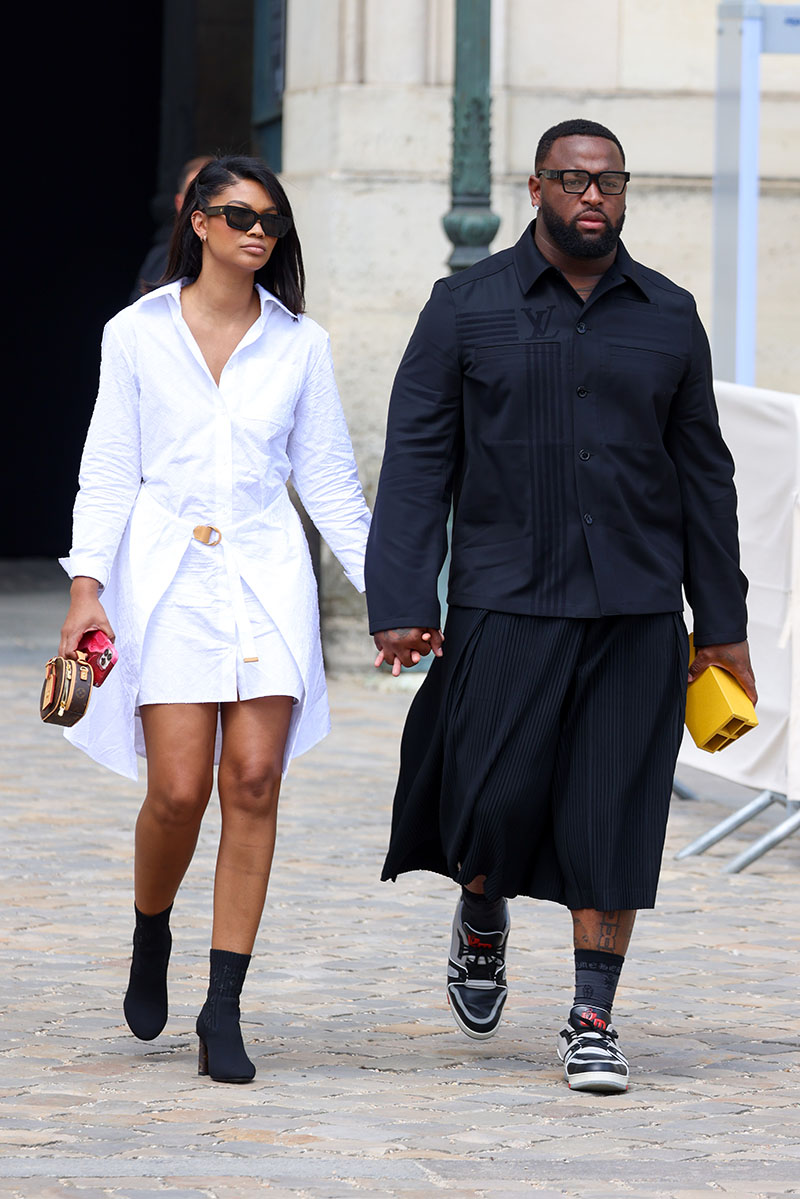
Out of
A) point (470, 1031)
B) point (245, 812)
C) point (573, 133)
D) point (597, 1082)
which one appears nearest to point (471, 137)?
point (573, 133)

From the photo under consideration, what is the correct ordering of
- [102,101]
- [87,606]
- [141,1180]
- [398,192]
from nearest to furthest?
1. [141,1180]
2. [87,606]
3. [398,192]
4. [102,101]

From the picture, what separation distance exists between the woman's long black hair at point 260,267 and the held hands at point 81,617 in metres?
0.71

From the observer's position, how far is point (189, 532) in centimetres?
506

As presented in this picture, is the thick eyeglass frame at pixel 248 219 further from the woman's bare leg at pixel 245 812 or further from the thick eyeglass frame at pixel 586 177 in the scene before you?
the woman's bare leg at pixel 245 812

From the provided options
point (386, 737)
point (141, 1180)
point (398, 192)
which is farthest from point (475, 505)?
point (398, 192)

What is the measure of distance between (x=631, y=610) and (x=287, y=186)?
26.6ft

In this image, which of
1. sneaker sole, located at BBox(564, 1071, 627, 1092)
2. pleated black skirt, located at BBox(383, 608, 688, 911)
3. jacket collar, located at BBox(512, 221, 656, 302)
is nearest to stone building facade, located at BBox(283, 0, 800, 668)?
jacket collar, located at BBox(512, 221, 656, 302)

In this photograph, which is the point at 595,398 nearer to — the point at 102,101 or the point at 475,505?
the point at 475,505

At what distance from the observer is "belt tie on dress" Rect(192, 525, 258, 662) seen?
502cm

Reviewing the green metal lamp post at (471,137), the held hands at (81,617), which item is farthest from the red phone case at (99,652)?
the green metal lamp post at (471,137)

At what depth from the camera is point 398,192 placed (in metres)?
12.1

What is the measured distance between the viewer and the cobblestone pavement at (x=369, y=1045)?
4332 mm

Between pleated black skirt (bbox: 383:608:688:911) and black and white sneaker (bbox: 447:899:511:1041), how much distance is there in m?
0.23

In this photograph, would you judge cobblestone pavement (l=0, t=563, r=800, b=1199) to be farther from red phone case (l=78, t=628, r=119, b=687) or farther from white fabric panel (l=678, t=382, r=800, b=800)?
red phone case (l=78, t=628, r=119, b=687)
